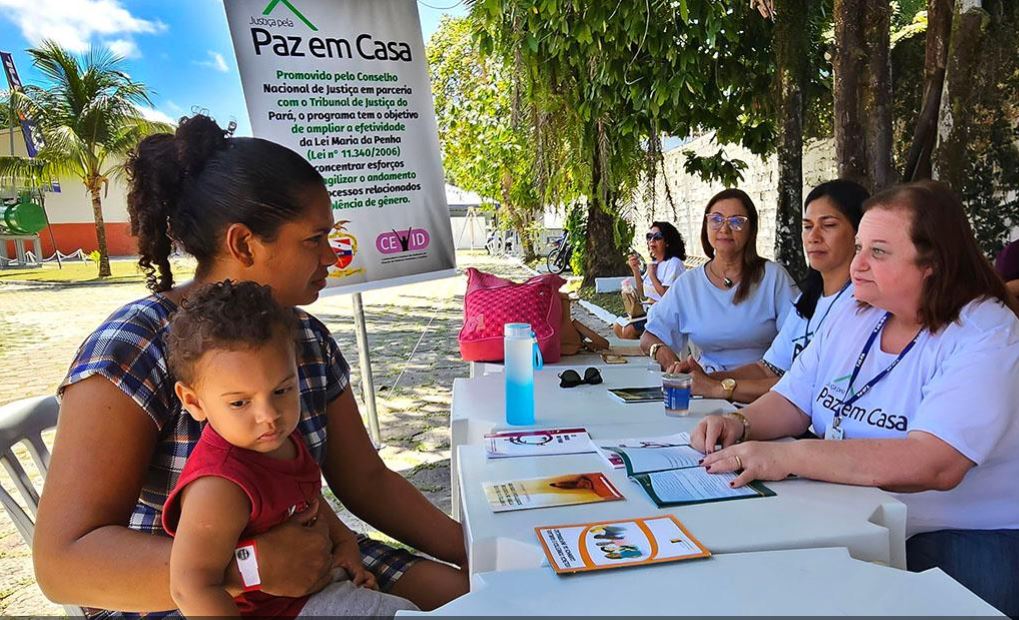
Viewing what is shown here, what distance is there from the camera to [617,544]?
1.18 meters

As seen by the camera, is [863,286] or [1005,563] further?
A: [863,286]

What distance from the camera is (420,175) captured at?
3893mm

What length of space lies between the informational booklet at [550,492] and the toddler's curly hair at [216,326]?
577 mm

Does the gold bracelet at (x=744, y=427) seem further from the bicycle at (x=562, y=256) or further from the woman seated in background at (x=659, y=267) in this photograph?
the bicycle at (x=562, y=256)

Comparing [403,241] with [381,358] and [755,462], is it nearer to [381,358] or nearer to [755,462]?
[755,462]

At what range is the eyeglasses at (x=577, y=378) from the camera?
2.29 meters

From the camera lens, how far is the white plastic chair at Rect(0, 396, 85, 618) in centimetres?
161

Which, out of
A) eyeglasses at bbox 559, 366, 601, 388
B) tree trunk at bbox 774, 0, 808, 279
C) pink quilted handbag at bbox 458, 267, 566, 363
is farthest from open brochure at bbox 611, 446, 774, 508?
tree trunk at bbox 774, 0, 808, 279

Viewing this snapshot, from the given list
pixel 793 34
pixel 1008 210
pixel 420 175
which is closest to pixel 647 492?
pixel 420 175

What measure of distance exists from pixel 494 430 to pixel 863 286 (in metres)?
1.06

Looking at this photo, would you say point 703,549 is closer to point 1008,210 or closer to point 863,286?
point 863,286

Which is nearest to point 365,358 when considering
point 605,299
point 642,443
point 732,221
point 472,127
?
point 732,221

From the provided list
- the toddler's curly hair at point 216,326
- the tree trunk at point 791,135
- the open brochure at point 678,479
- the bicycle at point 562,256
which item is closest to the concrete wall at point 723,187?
the tree trunk at point 791,135

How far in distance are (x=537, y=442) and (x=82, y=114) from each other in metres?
Result: 22.1
